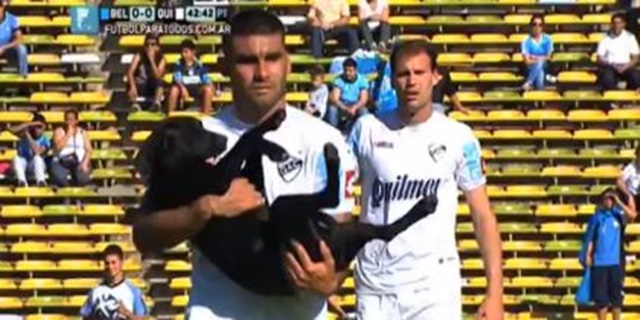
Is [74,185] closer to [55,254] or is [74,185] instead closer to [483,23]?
[55,254]

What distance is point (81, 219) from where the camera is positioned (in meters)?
19.9

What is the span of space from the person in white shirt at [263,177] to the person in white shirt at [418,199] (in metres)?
2.75

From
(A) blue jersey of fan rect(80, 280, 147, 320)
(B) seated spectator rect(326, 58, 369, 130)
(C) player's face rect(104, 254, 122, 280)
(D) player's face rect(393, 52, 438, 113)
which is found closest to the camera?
(D) player's face rect(393, 52, 438, 113)

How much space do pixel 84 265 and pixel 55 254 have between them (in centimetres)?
49

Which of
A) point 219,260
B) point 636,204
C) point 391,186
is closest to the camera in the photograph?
point 219,260

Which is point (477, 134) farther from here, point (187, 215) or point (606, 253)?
point (187, 215)

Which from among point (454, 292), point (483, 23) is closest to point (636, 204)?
point (483, 23)

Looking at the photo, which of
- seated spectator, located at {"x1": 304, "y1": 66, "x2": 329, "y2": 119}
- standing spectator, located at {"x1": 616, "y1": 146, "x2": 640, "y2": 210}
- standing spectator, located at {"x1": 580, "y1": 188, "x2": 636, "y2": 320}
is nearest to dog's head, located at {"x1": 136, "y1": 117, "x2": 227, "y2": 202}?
standing spectator, located at {"x1": 580, "y1": 188, "x2": 636, "y2": 320}

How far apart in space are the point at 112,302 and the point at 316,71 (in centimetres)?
488

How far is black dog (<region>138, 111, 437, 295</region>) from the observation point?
4.42m

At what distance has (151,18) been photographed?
21234mm

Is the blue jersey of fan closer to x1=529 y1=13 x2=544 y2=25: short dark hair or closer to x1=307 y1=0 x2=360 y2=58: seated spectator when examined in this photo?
x1=307 y1=0 x2=360 y2=58: seated spectator

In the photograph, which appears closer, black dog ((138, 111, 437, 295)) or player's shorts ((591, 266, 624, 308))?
black dog ((138, 111, 437, 295))

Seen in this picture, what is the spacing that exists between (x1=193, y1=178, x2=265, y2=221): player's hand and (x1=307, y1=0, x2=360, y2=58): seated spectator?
15992mm
